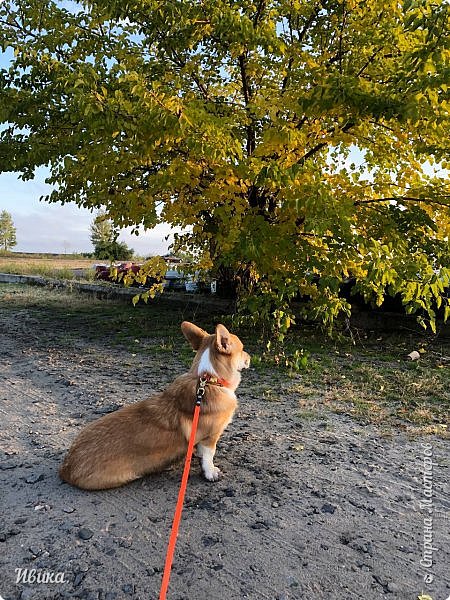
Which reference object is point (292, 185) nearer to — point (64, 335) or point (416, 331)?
point (416, 331)

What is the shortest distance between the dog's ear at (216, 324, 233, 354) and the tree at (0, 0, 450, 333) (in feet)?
6.41

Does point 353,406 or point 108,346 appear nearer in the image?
point 353,406

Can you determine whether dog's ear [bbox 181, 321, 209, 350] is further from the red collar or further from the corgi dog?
the red collar

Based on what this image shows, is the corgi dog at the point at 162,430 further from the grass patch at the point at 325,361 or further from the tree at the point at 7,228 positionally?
the tree at the point at 7,228

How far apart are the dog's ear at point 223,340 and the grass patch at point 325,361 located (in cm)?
154

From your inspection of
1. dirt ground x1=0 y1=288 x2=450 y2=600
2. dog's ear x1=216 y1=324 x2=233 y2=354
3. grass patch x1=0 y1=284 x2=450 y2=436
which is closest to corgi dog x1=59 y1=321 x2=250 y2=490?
dog's ear x1=216 y1=324 x2=233 y2=354

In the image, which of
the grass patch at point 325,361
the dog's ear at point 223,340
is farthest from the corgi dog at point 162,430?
the grass patch at point 325,361

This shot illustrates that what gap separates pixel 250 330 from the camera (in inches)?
304

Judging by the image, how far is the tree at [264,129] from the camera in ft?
14.8

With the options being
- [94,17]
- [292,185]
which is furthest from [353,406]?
[94,17]

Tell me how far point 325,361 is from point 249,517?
365cm

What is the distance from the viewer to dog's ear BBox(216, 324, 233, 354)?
2784 mm

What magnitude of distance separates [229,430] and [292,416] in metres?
0.65

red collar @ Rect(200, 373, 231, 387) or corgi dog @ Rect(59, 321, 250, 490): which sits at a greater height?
red collar @ Rect(200, 373, 231, 387)
